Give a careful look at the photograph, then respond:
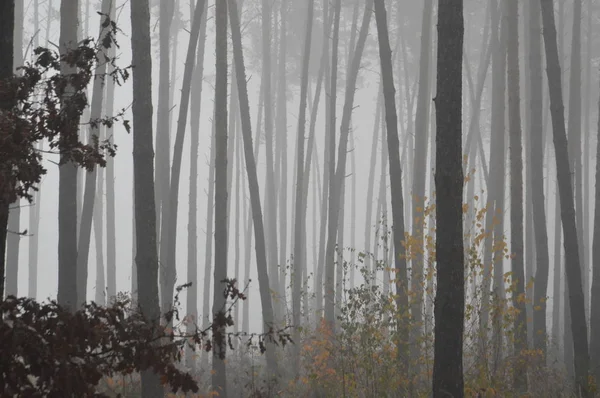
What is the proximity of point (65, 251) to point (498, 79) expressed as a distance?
10.9 m

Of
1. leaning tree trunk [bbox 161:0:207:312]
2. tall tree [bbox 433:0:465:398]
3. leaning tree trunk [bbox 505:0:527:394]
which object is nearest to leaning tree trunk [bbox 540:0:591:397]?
leaning tree trunk [bbox 505:0:527:394]

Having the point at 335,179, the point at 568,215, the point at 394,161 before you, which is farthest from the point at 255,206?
the point at 568,215

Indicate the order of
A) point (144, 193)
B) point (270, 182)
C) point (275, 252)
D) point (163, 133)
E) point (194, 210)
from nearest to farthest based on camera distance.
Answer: point (144, 193) < point (163, 133) < point (194, 210) < point (270, 182) < point (275, 252)

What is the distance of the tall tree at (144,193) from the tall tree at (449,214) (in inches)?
123

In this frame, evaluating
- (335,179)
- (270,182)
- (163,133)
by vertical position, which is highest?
(163,133)

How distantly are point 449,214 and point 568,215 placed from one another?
460 cm

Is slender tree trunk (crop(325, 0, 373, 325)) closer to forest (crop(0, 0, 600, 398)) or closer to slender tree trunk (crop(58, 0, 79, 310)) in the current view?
forest (crop(0, 0, 600, 398))

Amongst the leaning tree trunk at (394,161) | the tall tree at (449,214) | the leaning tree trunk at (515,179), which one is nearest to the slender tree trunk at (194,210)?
the leaning tree trunk at (394,161)

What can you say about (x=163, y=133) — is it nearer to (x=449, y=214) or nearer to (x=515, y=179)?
(x=515, y=179)

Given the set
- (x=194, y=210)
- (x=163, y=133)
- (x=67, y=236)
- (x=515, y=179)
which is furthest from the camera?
(x=194, y=210)

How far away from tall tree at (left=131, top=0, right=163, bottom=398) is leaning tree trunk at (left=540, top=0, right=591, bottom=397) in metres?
5.92

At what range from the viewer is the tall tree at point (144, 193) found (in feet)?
23.5

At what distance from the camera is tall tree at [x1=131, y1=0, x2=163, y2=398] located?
23.5ft

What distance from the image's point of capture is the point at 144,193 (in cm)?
734
